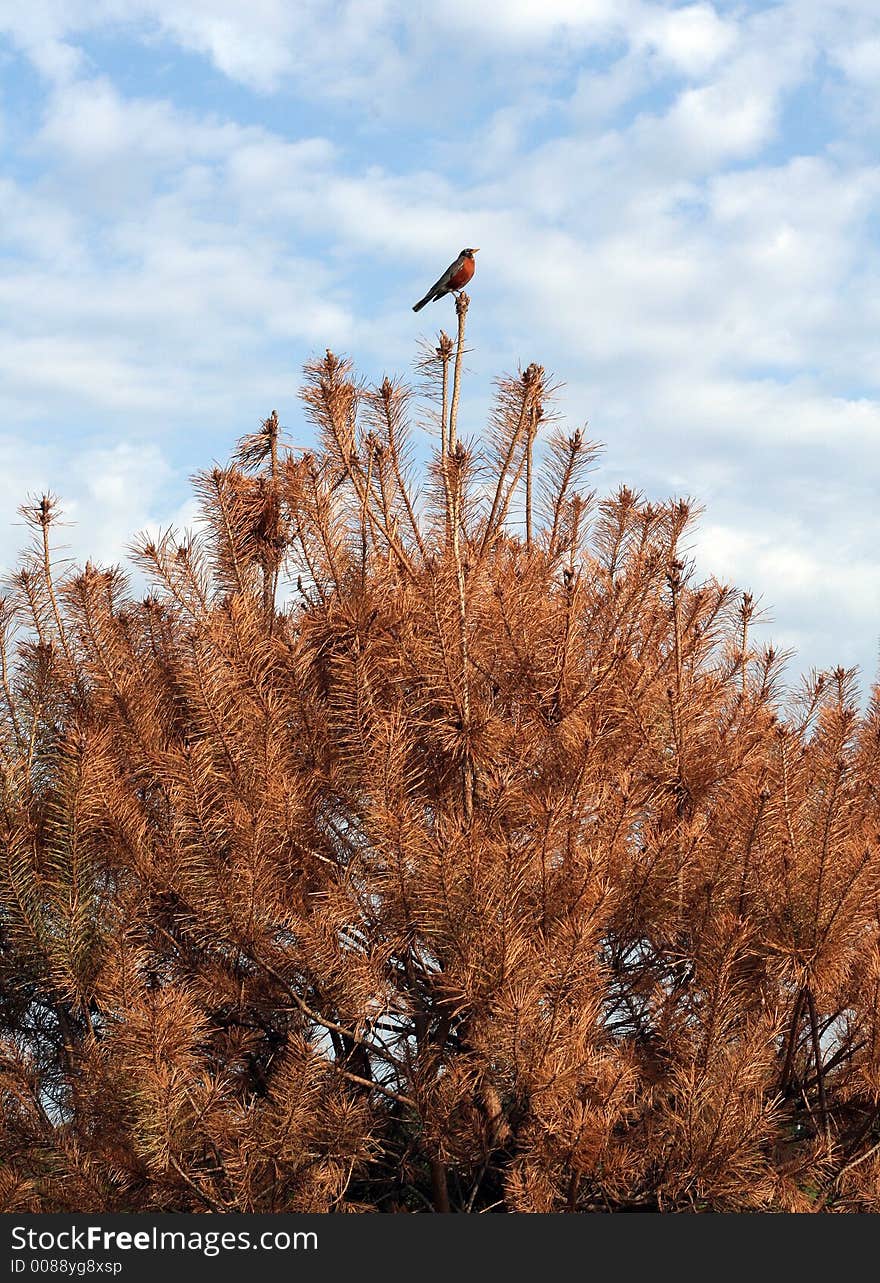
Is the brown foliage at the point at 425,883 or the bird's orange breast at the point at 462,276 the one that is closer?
the brown foliage at the point at 425,883

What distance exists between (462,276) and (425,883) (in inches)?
104

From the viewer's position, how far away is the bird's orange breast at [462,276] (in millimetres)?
5293

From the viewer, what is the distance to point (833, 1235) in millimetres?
4406

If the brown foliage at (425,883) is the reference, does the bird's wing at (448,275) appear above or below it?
above

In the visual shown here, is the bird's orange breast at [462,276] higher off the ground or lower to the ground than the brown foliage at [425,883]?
higher

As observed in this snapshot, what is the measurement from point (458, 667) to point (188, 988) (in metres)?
1.75

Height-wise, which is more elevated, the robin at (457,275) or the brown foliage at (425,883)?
the robin at (457,275)

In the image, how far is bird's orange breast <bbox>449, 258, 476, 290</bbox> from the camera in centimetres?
529

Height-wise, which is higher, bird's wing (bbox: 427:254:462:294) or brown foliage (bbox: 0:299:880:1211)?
bird's wing (bbox: 427:254:462:294)

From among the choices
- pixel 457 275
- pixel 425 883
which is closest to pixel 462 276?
pixel 457 275

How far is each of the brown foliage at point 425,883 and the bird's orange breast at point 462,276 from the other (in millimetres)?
201

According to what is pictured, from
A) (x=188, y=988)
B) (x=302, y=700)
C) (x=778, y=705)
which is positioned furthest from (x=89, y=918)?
(x=778, y=705)

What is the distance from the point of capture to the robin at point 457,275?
530cm

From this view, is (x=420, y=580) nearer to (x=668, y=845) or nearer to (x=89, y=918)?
(x=668, y=845)
